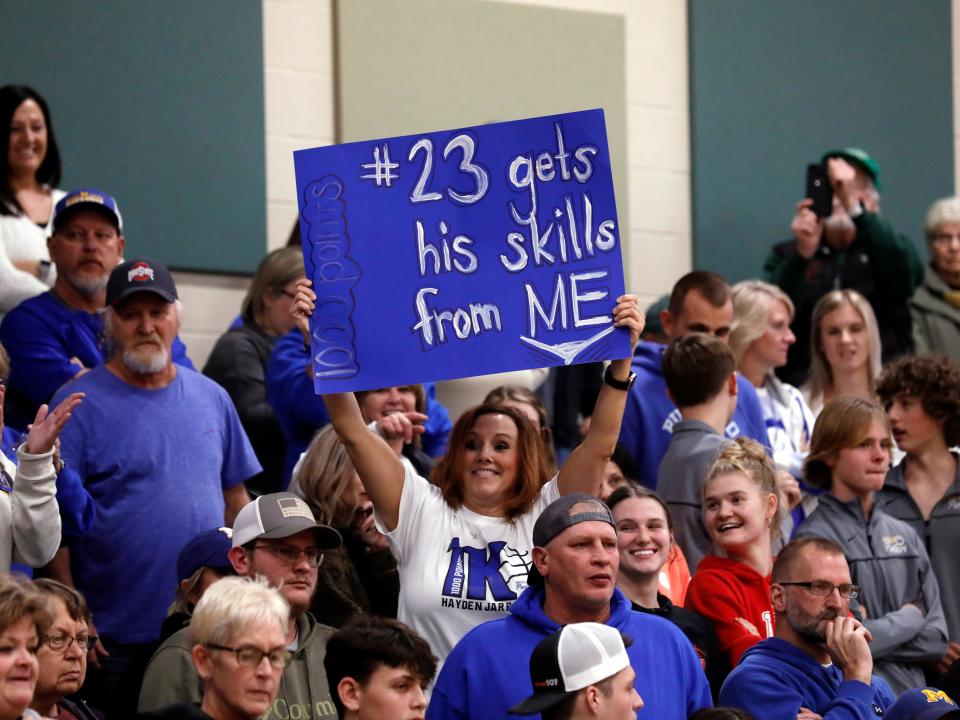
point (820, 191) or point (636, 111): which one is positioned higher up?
point (636, 111)

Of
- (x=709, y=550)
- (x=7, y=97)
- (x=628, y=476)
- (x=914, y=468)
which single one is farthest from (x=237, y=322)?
(x=914, y=468)

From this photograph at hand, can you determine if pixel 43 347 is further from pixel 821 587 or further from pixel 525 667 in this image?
pixel 821 587

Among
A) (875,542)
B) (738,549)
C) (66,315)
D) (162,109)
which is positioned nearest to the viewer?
(738,549)

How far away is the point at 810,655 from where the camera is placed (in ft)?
16.2

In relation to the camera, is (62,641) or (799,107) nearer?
(62,641)

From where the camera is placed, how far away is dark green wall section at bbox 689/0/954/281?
9555 mm

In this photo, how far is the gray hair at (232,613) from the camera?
3988 millimetres

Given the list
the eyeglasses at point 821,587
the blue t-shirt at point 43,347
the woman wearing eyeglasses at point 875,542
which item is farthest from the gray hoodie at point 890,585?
the blue t-shirt at point 43,347

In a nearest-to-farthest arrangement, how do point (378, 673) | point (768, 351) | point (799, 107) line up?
point (378, 673)
point (768, 351)
point (799, 107)

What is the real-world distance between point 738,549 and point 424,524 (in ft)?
3.73

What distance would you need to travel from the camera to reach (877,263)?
8.45 meters

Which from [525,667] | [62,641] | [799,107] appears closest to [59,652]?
[62,641]

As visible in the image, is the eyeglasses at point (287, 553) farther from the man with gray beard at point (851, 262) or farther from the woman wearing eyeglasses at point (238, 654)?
the man with gray beard at point (851, 262)

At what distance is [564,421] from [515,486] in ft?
8.95
